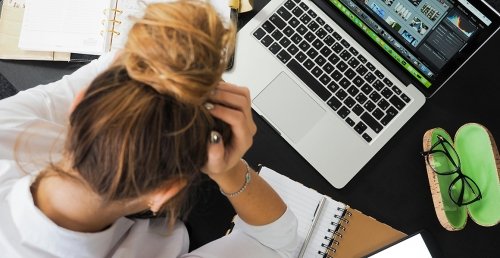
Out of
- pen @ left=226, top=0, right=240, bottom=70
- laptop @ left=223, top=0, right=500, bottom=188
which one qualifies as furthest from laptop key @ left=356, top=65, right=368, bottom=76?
pen @ left=226, top=0, right=240, bottom=70

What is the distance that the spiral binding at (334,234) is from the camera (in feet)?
2.37

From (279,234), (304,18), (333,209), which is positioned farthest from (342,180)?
(304,18)

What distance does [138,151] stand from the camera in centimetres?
38

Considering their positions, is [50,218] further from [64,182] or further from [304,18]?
[304,18]

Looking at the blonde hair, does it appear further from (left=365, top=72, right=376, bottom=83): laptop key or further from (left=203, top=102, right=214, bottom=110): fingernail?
(left=365, top=72, right=376, bottom=83): laptop key

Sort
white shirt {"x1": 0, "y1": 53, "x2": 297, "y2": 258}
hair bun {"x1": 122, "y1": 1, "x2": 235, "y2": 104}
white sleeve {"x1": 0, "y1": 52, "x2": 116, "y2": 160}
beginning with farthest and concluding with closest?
white sleeve {"x1": 0, "y1": 52, "x2": 116, "y2": 160}, white shirt {"x1": 0, "y1": 53, "x2": 297, "y2": 258}, hair bun {"x1": 122, "y1": 1, "x2": 235, "y2": 104}

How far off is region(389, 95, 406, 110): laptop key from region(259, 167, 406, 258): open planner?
0.21 metres

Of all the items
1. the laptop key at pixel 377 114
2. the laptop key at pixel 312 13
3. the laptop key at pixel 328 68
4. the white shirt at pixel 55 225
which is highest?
the laptop key at pixel 312 13

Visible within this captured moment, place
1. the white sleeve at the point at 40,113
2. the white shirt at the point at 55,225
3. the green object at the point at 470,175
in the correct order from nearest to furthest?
the white shirt at the point at 55,225 < the white sleeve at the point at 40,113 < the green object at the point at 470,175

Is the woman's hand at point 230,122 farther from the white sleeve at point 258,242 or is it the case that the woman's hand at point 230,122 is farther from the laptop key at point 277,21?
the laptop key at point 277,21

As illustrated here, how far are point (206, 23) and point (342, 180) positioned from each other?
457 mm

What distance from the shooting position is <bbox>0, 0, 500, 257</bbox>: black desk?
2.46 feet

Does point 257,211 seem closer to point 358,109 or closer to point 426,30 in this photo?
point 358,109

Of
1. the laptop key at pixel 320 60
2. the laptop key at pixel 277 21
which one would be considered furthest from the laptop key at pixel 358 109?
the laptop key at pixel 277 21
